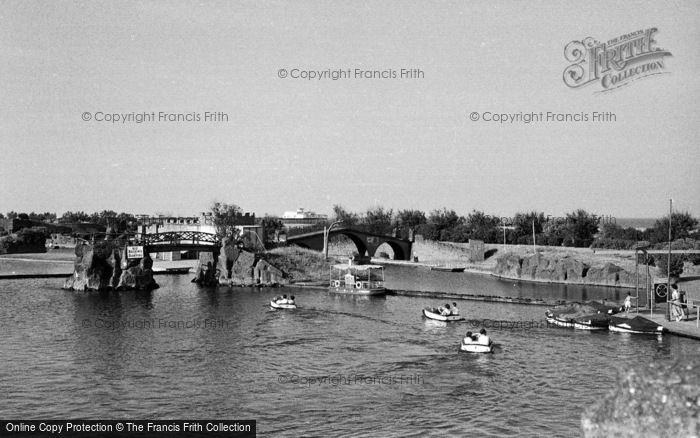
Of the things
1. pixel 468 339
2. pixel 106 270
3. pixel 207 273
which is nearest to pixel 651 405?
pixel 468 339

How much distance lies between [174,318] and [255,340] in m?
16.6

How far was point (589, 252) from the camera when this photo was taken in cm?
12950

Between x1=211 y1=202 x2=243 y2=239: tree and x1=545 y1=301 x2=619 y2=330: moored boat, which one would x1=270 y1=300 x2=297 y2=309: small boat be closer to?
x1=545 y1=301 x2=619 y2=330: moored boat

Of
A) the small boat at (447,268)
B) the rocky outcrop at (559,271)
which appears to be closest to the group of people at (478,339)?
the rocky outcrop at (559,271)

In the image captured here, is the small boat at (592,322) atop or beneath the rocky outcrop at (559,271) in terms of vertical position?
beneath

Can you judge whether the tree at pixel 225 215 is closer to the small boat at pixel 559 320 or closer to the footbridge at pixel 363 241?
the footbridge at pixel 363 241

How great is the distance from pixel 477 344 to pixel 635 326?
53.2ft

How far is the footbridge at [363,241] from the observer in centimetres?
14125

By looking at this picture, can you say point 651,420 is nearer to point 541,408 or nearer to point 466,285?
point 541,408

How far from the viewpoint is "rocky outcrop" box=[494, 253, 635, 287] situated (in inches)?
4232

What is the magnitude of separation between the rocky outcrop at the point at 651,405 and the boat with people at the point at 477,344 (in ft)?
125

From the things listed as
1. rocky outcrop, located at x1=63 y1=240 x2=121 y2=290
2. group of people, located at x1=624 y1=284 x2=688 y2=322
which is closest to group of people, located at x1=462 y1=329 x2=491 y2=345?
group of people, located at x1=624 y1=284 x2=688 y2=322

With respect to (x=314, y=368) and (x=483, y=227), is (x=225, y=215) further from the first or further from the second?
(x=314, y=368)

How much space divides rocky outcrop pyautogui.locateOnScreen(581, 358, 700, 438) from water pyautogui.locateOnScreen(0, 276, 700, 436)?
1040cm
